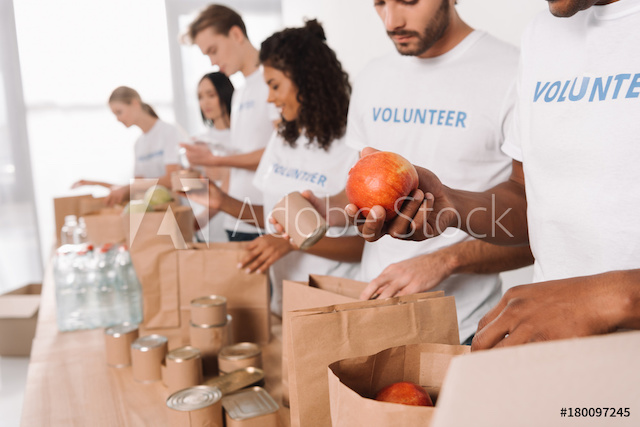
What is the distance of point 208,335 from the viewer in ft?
3.67

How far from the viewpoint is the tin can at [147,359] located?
3.59 feet

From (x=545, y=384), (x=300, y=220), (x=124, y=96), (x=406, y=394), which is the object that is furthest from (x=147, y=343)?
(x=124, y=96)

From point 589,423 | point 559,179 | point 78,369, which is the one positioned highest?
point 559,179

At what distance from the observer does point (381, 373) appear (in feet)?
2.02

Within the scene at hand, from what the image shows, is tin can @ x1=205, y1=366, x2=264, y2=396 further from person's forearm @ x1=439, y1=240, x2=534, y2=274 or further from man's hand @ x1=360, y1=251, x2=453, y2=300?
person's forearm @ x1=439, y1=240, x2=534, y2=274

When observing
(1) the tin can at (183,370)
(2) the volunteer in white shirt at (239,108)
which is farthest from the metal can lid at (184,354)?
(2) the volunteer in white shirt at (239,108)

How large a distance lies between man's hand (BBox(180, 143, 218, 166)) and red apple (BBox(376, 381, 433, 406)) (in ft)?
5.76

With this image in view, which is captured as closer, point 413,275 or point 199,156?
point 413,275

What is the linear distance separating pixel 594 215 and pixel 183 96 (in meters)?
4.80

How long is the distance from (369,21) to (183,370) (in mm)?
2434

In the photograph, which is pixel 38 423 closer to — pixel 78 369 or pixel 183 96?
pixel 78 369

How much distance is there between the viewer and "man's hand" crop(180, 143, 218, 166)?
7.23ft

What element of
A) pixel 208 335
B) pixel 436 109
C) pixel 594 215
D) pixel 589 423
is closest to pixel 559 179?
pixel 594 215

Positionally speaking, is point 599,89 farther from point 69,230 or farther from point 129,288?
Answer: point 69,230
